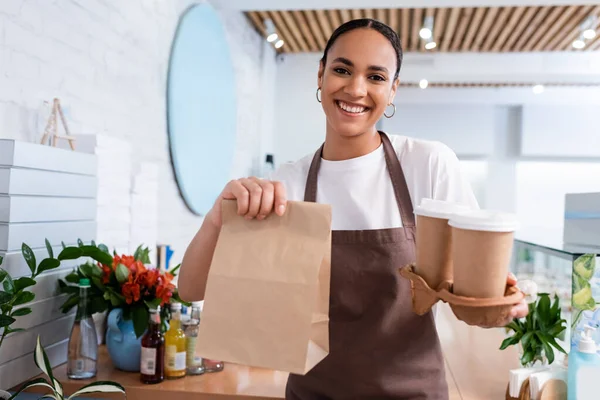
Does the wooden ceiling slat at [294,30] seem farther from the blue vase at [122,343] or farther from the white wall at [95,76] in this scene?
the blue vase at [122,343]

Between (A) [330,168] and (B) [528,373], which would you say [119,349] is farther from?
(B) [528,373]

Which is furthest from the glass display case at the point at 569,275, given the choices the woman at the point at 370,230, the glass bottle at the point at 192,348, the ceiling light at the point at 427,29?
the ceiling light at the point at 427,29

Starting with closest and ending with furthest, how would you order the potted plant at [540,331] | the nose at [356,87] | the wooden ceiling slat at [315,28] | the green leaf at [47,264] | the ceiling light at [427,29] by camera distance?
the nose at [356,87], the green leaf at [47,264], the potted plant at [540,331], the ceiling light at [427,29], the wooden ceiling slat at [315,28]

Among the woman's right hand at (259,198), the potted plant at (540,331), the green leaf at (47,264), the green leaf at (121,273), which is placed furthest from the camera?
the green leaf at (121,273)

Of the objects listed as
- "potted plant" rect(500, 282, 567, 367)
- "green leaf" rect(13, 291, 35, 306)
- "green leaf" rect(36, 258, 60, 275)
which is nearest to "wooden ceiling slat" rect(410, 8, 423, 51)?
"potted plant" rect(500, 282, 567, 367)

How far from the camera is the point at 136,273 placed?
1.70 m

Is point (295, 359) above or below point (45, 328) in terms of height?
above

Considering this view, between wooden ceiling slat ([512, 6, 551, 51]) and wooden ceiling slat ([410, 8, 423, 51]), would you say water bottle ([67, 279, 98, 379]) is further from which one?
→ wooden ceiling slat ([512, 6, 551, 51])

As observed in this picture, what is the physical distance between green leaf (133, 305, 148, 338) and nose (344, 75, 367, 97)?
937 millimetres

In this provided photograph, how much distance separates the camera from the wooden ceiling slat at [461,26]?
4537 millimetres

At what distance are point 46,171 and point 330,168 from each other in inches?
31.0

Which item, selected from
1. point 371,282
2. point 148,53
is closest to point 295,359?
point 371,282

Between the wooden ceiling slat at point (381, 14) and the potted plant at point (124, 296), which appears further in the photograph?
the wooden ceiling slat at point (381, 14)

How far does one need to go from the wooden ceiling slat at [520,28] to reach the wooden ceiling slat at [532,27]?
3cm
